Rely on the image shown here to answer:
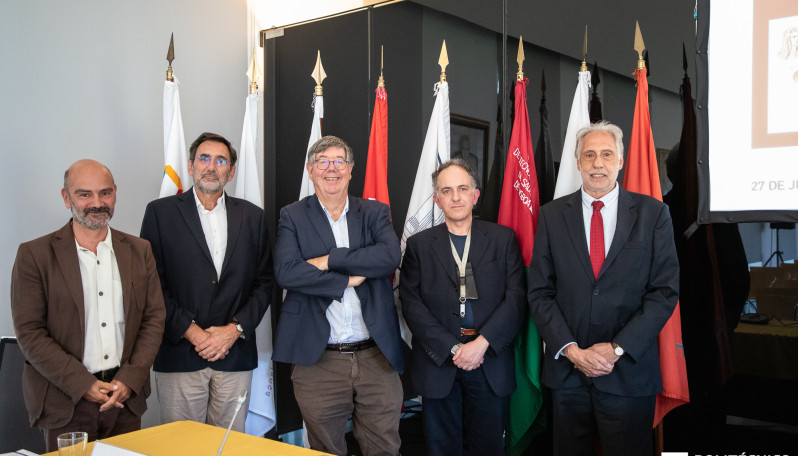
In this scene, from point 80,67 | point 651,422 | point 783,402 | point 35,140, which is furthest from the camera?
point 80,67

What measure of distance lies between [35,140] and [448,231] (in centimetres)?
217

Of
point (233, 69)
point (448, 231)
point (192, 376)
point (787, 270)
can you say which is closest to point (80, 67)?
point (233, 69)

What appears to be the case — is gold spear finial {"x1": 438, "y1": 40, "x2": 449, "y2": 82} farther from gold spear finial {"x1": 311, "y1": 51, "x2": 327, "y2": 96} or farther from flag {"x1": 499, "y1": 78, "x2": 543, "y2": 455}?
gold spear finial {"x1": 311, "y1": 51, "x2": 327, "y2": 96}

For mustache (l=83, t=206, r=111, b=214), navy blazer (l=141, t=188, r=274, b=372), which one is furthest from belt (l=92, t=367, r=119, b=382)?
mustache (l=83, t=206, r=111, b=214)

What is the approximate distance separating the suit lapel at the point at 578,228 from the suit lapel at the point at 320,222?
1.06 meters

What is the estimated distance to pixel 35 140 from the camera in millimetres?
2963

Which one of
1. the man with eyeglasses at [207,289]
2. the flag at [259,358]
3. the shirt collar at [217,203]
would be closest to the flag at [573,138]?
the man with eyeglasses at [207,289]

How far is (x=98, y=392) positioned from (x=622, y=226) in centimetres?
218

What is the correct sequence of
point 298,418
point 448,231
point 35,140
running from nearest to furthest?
point 448,231
point 35,140
point 298,418

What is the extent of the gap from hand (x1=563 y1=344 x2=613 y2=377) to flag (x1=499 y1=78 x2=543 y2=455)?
415 millimetres

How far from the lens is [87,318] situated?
2281 mm

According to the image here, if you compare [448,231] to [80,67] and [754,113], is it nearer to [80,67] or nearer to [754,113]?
[754,113]

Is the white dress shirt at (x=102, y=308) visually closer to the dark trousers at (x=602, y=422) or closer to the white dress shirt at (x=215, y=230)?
the white dress shirt at (x=215, y=230)

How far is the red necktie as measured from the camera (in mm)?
2457
